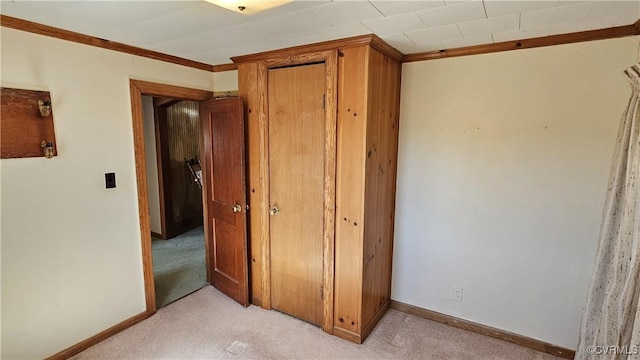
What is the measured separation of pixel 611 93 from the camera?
2029 millimetres

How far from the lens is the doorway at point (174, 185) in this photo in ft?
13.7

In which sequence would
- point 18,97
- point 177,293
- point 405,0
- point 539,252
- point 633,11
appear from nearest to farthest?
point 405,0
point 633,11
point 18,97
point 539,252
point 177,293

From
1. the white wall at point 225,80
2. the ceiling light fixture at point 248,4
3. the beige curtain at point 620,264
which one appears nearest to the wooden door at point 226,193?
the white wall at point 225,80

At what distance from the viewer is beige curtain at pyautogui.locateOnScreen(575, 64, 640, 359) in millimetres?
1602

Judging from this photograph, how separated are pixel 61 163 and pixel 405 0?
7.68 feet

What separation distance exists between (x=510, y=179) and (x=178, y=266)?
3543mm

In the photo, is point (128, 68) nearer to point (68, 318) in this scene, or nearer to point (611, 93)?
point (68, 318)

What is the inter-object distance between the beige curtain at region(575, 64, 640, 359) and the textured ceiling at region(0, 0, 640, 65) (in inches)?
20.0

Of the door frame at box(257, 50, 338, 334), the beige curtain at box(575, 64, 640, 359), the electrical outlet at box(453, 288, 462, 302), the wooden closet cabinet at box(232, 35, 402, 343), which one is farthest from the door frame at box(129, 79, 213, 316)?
the beige curtain at box(575, 64, 640, 359)

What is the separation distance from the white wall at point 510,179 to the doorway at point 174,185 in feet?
8.59

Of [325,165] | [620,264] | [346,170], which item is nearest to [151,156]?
[325,165]

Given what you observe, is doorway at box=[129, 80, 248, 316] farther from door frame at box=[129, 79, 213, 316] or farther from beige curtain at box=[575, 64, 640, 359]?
beige curtain at box=[575, 64, 640, 359]

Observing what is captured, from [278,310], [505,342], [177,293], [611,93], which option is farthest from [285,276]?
[611,93]

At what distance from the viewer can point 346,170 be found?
2355mm
